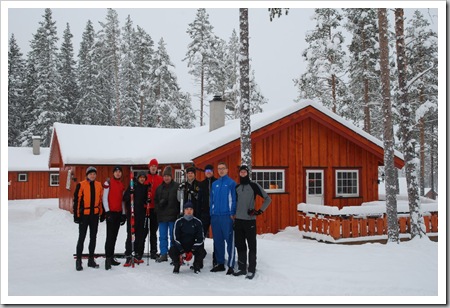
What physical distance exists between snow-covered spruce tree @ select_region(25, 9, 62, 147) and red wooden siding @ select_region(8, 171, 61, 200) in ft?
37.0

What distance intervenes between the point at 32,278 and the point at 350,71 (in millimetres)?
28245

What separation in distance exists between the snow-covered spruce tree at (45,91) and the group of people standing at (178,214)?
3682 centimetres

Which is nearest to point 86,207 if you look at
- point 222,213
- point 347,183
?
point 222,213

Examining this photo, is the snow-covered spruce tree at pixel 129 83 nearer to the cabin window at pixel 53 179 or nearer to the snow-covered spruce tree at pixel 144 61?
the snow-covered spruce tree at pixel 144 61

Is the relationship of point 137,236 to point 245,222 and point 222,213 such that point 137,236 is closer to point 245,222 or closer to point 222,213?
point 222,213

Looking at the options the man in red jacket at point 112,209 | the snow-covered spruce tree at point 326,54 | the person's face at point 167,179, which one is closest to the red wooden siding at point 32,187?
the snow-covered spruce tree at point 326,54

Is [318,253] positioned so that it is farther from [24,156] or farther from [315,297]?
[24,156]

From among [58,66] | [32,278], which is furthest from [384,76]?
[58,66]

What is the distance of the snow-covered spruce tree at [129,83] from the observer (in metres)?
44.4

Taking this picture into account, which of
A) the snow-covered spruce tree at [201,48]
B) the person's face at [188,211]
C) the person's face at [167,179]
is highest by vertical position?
the snow-covered spruce tree at [201,48]

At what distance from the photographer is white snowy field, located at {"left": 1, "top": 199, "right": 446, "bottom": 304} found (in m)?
6.41

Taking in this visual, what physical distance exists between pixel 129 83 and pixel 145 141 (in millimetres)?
24351

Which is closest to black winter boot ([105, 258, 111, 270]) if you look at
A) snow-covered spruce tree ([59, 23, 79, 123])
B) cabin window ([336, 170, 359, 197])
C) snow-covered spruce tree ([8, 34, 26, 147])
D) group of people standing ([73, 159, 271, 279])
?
group of people standing ([73, 159, 271, 279])

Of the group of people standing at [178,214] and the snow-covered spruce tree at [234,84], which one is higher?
the snow-covered spruce tree at [234,84]
